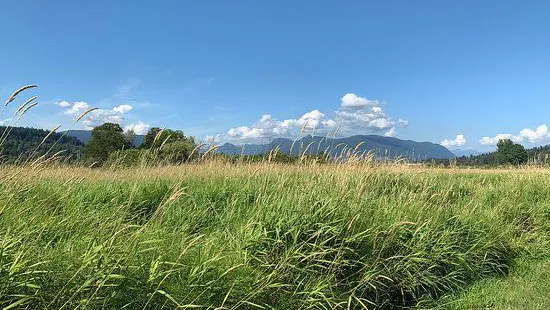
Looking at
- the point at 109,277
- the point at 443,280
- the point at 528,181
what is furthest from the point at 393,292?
the point at 528,181

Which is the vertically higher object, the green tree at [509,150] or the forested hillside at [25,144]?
the green tree at [509,150]

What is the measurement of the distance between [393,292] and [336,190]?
1.94 m

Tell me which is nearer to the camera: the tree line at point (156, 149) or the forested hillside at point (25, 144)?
the forested hillside at point (25, 144)

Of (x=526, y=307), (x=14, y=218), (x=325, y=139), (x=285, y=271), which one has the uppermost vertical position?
(x=325, y=139)

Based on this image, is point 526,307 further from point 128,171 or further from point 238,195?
point 128,171

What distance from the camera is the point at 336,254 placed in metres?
4.82

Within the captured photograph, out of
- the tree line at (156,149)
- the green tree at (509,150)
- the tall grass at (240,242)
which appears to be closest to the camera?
the tall grass at (240,242)

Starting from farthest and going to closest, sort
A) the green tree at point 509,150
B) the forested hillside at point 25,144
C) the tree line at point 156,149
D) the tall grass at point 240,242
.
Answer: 1. the green tree at point 509,150
2. the tree line at point 156,149
3. the forested hillside at point 25,144
4. the tall grass at point 240,242

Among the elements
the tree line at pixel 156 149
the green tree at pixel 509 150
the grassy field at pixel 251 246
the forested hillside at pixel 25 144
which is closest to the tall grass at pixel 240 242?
the grassy field at pixel 251 246

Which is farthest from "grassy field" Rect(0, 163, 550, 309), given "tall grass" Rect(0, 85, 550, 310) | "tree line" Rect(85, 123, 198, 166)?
"tree line" Rect(85, 123, 198, 166)

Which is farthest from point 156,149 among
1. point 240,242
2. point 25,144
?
point 240,242

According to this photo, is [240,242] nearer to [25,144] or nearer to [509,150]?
[25,144]

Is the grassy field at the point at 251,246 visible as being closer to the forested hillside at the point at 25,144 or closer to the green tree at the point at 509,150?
the forested hillside at the point at 25,144

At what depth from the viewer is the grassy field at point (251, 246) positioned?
10.7ft
